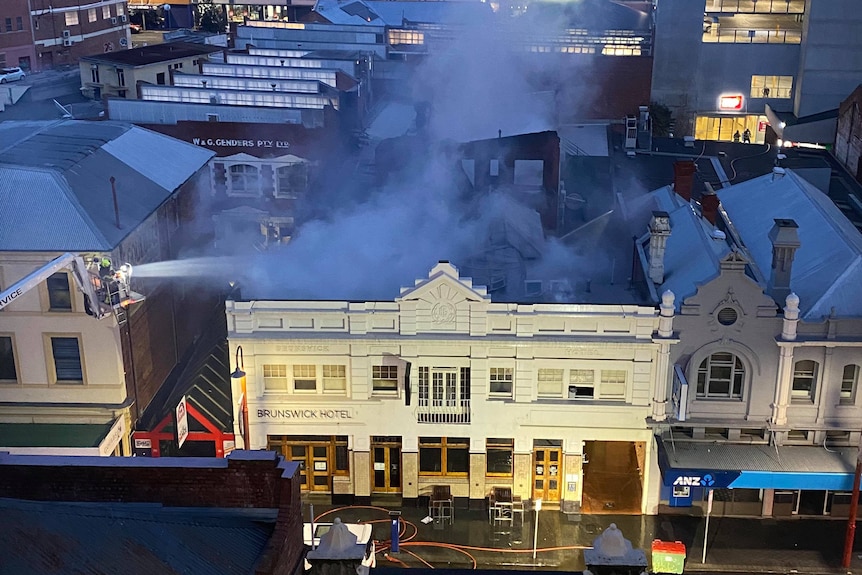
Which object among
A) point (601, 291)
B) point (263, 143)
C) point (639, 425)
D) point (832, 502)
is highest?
point (263, 143)

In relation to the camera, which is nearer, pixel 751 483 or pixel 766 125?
pixel 751 483

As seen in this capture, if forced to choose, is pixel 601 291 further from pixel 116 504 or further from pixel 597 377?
pixel 116 504

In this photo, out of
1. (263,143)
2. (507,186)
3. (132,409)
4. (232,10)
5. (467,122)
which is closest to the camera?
(132,409)

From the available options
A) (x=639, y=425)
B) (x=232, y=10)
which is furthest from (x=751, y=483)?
(x=232, y=10)

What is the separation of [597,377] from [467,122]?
29147mm

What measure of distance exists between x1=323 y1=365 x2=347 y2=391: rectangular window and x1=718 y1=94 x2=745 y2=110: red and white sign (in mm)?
47280

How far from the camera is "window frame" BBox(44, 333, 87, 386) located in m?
28.7

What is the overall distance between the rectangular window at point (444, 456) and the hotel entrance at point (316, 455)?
243cm

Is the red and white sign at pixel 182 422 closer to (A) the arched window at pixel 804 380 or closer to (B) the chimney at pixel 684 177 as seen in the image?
(A) the arched window at pixel 804 380

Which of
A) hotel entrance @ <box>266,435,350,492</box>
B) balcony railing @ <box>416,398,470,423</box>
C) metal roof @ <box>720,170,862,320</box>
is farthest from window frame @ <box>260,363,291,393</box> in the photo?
metal roof @ <box>720,170,862,320</box>

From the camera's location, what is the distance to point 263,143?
45750 millimetres

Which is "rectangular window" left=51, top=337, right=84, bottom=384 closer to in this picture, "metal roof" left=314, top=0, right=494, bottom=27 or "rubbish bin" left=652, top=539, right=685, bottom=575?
"rubbish bin" left=652, top=539, right=685, bottom=575

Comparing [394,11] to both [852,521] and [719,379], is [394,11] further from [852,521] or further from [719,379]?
[852,521]

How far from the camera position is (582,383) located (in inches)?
1166
